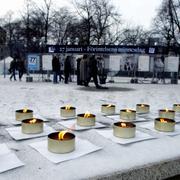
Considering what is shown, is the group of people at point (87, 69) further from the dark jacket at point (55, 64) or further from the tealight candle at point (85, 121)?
the tealight candle at point (85, 121)

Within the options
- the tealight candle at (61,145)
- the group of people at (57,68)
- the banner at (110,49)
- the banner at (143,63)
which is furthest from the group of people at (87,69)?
the tealight candle at (61,145)

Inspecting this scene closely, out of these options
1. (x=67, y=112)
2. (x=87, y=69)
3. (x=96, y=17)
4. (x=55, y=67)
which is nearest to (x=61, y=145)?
(x=67, y=112)

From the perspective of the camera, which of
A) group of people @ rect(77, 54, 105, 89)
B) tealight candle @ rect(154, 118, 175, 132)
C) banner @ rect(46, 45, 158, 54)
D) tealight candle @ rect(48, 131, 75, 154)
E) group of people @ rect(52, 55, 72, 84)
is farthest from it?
banner @ rect(46, 45, 158, 54)

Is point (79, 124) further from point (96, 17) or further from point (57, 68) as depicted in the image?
point (96, 17)

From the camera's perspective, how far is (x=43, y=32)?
39656mm

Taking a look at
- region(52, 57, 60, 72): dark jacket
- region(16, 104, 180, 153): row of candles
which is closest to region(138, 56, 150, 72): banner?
region(52, 57, 60, 72): dark jacket

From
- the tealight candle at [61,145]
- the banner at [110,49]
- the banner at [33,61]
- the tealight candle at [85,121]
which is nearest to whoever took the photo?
the tealight candle at [61,145]

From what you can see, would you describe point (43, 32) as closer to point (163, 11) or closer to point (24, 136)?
point (163, 11)

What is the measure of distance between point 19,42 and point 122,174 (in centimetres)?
4375

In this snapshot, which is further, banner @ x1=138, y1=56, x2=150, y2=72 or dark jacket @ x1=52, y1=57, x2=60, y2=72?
banner @ x1=138, y1=56, x2=150, y2=72

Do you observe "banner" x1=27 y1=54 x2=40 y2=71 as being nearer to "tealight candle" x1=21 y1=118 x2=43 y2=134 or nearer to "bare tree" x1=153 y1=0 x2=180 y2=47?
"tealight candle" x1=21 y1=118 x2=43 y2=134

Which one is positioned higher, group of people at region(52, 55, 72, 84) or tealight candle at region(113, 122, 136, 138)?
group of people at region(52, 55, 72, 84)

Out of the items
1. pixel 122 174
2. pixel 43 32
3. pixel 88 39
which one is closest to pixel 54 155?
pixel 122 174

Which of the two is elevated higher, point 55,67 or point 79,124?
point 55,67
